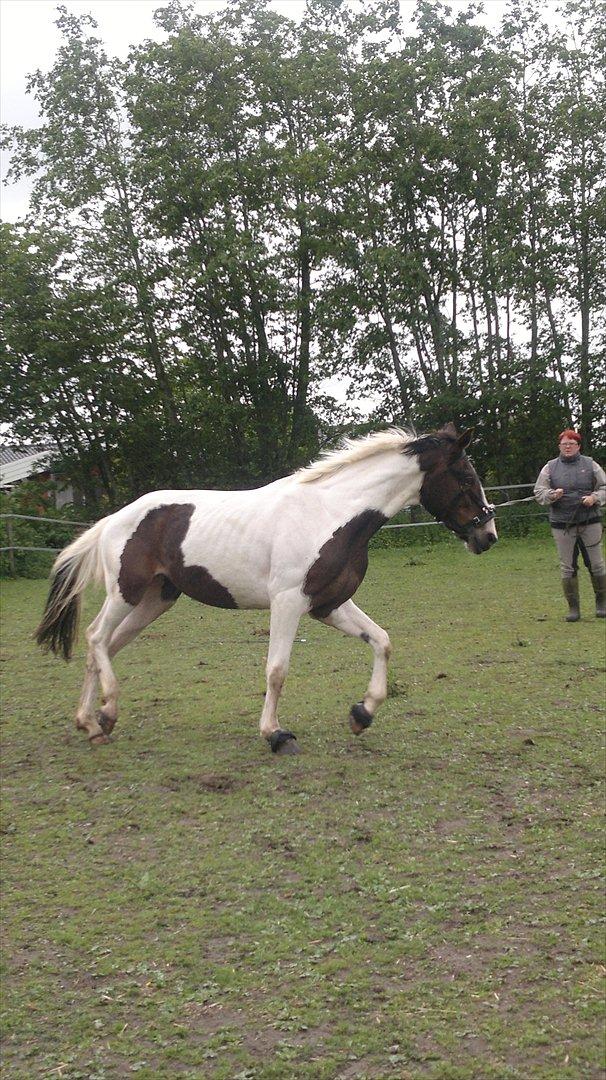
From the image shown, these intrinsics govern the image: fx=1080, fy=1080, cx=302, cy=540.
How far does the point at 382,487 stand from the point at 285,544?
688mm

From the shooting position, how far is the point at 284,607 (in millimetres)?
6199

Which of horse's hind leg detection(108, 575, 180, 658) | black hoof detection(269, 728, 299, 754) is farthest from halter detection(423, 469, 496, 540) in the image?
horse's hind leg detection(108, 575, 180, 658)

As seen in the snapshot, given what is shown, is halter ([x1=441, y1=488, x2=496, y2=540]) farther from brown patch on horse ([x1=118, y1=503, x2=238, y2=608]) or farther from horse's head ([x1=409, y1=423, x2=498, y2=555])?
brown patch on horse ([x1=118, y1=503, x2=238, y2=608])

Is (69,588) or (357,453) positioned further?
(69,588)

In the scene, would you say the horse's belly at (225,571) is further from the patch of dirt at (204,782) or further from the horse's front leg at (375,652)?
the patch of dirt at (204,782)

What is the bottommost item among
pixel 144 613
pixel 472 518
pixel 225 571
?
pixel 144 613

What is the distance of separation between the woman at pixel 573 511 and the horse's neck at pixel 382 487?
13.9ft

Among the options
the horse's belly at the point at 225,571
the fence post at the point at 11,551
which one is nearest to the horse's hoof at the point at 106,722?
the horse's belly at the point at 225,571

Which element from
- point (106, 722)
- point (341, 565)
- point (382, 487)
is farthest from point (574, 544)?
point (106, 722)

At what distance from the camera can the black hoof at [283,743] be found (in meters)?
6.05

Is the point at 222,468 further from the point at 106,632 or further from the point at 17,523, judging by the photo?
the point at 106,632

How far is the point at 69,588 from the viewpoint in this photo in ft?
23.6

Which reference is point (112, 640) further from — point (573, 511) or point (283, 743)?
point (573, 511)

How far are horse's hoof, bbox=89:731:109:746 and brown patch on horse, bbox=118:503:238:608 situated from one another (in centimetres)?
82
